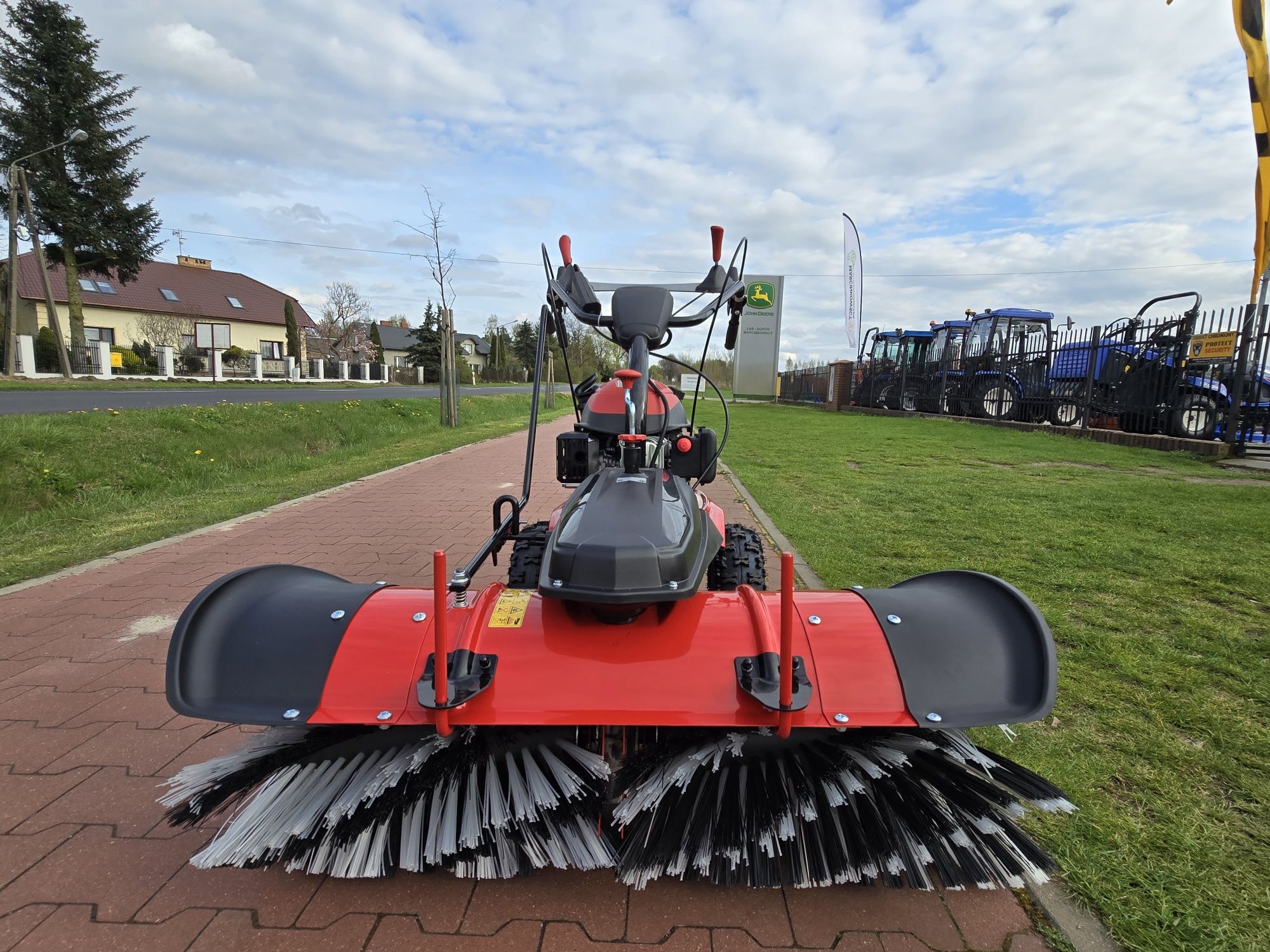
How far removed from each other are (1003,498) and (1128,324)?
773 cm

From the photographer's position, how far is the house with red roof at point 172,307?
39188 millimetres

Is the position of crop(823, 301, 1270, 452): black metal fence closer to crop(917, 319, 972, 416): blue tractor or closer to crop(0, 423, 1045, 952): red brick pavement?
crop(917, 319, 972, 416): blue tractor

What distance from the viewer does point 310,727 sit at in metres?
1.80

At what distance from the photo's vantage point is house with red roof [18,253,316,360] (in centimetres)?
3919

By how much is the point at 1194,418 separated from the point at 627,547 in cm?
1287

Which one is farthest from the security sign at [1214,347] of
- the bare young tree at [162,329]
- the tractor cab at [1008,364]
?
the bare young tree at [162,329]

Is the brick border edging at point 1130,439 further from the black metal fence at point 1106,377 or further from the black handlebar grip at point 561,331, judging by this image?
the black handlebar grip at point 561,331

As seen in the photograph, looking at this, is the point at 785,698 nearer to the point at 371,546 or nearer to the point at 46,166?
the point at 371,546

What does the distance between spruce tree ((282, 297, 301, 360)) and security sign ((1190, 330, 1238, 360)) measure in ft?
175

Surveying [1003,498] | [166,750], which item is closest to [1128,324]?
[1003,498]

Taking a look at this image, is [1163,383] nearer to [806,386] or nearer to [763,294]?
[763,294]

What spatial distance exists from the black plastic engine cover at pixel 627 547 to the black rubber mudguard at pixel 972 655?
1.72 feet

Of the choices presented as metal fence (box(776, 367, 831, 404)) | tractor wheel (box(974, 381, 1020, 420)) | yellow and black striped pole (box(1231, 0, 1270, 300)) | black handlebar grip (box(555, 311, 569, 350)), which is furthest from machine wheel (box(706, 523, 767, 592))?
metal fence (box(776, 367, 831, 404))

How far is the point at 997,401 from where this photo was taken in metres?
16.3
